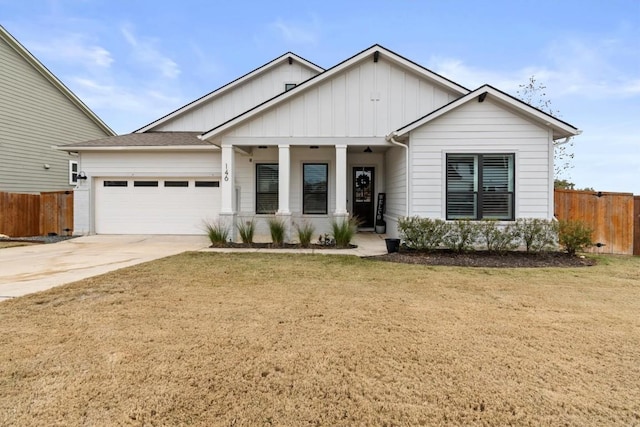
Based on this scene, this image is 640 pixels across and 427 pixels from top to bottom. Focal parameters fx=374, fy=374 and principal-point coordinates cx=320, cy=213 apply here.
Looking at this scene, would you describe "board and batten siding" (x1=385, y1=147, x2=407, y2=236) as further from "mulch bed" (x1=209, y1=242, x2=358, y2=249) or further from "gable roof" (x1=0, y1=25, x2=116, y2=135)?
"gable roof" (x1=0, y1=25, x2=116, y2=135)

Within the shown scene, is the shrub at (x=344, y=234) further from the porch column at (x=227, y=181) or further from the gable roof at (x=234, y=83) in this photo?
the gable roof at (x=234, y=83)

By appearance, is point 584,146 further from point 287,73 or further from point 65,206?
point 65,206

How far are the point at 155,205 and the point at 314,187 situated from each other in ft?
19.9

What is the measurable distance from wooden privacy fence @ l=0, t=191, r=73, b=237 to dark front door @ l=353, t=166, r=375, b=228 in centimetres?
1109

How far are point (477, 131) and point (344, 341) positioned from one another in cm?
863

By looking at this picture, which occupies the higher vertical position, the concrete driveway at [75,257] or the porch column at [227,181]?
the porch column at [227,181]

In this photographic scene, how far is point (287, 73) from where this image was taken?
1673 centimetres

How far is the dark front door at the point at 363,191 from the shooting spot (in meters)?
15.1

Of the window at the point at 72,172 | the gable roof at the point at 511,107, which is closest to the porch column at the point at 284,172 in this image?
the gable roof at the point at 511,107

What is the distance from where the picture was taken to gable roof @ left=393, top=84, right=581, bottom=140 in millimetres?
9898

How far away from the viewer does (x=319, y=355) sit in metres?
3.34

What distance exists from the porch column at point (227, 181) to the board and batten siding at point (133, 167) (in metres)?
1.92

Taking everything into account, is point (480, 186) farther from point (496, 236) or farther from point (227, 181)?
point (227, 181)

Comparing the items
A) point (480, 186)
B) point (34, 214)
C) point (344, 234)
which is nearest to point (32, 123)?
point (34, 214)
